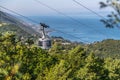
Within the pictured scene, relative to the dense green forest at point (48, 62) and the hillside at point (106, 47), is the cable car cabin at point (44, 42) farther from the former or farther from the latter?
the hillside at point (106, 47)

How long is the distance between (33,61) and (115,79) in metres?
10.2

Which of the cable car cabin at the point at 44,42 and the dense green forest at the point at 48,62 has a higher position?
the cable car cabin at the point at 44,42

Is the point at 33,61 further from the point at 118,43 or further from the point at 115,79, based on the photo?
the point at 118,43

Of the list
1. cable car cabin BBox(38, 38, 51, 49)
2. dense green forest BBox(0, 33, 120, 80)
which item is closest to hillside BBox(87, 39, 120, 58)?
dense green forest BBox(0, 33, 120, 80)

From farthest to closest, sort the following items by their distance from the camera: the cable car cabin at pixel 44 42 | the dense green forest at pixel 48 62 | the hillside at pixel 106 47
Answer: the hillside at pixel 106 47 → the cable car cabin at pixel 44 42 → the dense green forest at pixel 48 62

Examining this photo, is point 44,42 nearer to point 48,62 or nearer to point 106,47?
point 48,62

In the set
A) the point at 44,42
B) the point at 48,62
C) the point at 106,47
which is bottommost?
the point at 106,47

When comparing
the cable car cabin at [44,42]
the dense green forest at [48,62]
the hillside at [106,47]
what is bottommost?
the hillside at [106,47]

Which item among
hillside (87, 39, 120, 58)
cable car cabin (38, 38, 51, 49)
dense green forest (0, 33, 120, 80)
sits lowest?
hillside (87, 39, 120, 58)

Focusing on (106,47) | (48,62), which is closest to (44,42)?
(48,62)

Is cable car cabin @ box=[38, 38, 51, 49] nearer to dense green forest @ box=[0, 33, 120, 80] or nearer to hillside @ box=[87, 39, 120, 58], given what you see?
dense green forest @ box=[0, 33, 120, 80]

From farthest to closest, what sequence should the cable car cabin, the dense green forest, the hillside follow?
the hillside, the cable car cabin, the dense green forest

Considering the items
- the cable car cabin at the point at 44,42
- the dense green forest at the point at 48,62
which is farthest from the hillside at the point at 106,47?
the cable car cabin at the point at 44,42

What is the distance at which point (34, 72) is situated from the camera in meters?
22.3
